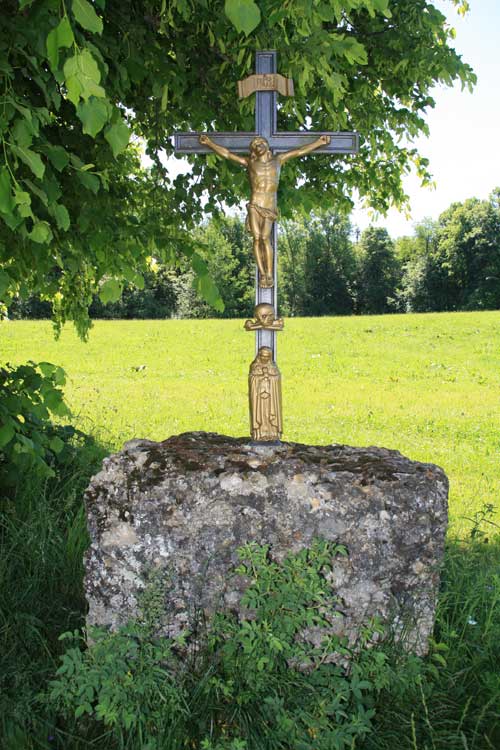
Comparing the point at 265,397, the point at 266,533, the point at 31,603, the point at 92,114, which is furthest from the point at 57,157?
the point at 31,603

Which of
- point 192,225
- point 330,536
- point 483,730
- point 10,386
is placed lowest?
point 483,730

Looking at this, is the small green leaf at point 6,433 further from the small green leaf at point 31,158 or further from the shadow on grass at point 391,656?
the small green leaf at point 31,158

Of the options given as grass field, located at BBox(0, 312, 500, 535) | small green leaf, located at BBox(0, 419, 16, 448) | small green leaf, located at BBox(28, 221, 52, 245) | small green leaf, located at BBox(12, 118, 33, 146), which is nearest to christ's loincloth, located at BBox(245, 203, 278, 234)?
small green leaf, located at BBox(28, 221, 52, 245)

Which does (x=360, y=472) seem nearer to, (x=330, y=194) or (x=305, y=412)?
(x=330, y=194)

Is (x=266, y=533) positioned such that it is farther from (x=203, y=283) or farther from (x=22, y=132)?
(x=22, y=132)

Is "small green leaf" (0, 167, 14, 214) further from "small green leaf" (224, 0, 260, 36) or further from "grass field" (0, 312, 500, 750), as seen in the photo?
"grass field" (0, 312, 500, 750)

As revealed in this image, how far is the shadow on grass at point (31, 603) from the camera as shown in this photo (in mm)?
2953

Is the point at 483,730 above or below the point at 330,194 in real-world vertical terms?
below

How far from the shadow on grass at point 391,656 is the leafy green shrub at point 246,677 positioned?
93 millimetres

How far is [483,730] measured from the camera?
274cm

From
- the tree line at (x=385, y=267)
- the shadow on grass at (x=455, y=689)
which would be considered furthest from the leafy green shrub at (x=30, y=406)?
the tree line at (x=385, y=267)

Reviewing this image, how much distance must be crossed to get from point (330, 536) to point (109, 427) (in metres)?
5.98

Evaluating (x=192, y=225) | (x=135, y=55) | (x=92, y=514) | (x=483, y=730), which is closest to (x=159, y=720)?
(x=92, y=514)

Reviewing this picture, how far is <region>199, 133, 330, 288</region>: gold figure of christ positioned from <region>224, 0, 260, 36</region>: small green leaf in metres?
1.35
